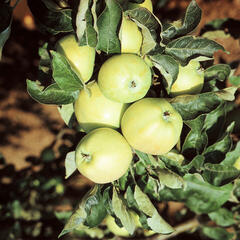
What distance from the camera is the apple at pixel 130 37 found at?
103 centimetres

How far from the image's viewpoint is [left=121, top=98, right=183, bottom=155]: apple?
102 centimetres

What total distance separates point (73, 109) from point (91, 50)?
29 centimetres

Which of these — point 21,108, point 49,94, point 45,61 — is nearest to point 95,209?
point 49,94

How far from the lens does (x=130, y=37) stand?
1.04 m

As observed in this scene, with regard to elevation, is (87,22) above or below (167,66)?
above

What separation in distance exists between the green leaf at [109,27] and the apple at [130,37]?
0.09 feet

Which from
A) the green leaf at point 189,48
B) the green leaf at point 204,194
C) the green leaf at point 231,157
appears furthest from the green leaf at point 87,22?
the green leaf at point 204,194

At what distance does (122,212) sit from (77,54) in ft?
2.15

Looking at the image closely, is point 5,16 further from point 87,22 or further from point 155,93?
point 155,93

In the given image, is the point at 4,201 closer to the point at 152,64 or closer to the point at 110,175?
the point at 110,175

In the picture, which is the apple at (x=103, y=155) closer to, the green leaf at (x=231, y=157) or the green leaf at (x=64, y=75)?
the green leaf at (x=64, y=75)

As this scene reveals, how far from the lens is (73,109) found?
125 centimetres

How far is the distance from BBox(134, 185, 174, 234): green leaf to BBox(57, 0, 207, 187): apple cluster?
18 centimetres

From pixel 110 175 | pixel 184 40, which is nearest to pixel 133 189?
pixel 110 175
